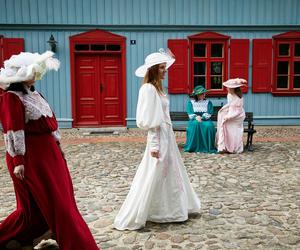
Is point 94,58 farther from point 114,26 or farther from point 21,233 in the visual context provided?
point 21,233

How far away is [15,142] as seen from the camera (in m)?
2.69

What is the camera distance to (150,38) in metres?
11.3

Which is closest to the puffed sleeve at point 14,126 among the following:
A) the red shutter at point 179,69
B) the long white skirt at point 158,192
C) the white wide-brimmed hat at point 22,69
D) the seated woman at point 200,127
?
the white wide-brimmed hat at point 22,69

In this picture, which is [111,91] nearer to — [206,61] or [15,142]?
[206,61]

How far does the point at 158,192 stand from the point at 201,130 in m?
4.39

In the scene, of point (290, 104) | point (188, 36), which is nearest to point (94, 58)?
point (188, 36)

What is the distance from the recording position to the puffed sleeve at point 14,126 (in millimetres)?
2695

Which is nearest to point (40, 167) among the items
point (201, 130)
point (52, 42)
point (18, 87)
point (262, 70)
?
point (18, 87)

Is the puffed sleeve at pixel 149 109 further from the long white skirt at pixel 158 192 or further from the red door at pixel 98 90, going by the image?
the red door at pixel 98 90

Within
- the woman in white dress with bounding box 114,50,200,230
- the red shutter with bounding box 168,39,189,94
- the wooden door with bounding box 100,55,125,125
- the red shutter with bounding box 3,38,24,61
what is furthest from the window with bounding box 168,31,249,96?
the woman in white dress with bounding box 114,50,200,230

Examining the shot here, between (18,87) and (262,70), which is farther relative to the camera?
(262,70)

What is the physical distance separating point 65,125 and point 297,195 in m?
7.96

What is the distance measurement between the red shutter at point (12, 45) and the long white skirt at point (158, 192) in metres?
8.33

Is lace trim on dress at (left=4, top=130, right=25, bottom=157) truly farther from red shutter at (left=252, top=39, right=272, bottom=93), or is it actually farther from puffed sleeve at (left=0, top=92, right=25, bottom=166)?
red shutter at (left=252, top=39, right=272, bottom=93)
